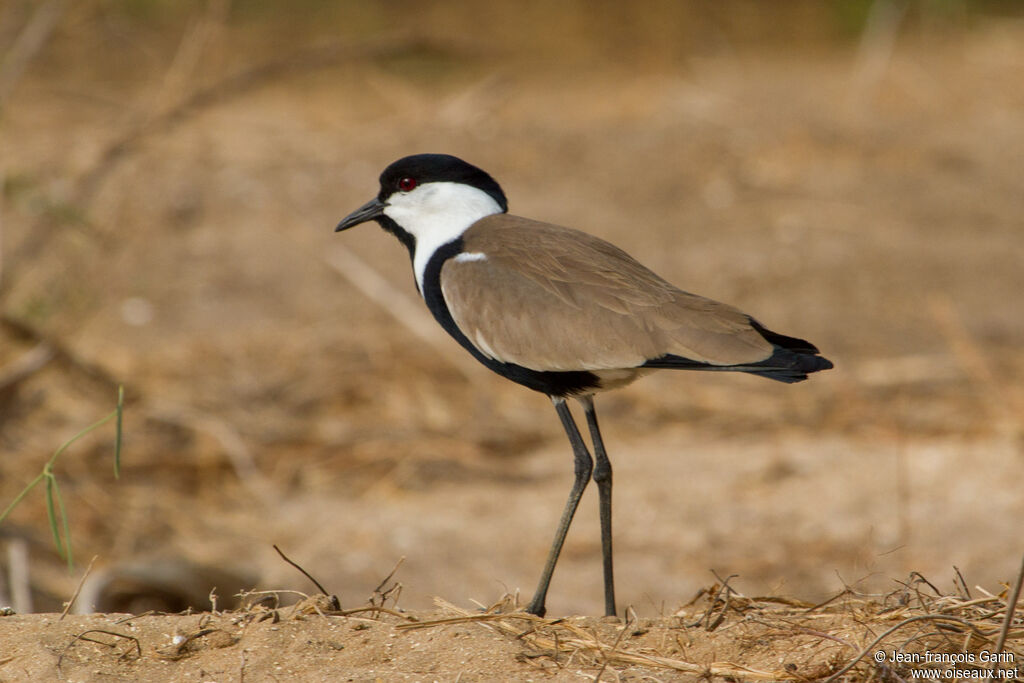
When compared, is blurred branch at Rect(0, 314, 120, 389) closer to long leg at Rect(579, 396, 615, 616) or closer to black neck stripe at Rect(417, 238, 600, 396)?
black neck stripe at Rect(417, 238, 600, 396)

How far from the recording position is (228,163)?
1062 cm

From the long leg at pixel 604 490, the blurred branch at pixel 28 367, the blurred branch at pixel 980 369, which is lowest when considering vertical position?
the long leg at pixel 604 490

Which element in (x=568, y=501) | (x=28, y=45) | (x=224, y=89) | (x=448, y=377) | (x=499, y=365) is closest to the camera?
(x=499, y=365)

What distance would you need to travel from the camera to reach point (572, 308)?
373 centimetres

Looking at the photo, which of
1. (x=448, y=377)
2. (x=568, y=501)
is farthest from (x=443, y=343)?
(x=568, y=501)

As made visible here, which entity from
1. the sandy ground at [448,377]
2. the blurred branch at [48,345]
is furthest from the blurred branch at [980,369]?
the blurred branch at [48,345]

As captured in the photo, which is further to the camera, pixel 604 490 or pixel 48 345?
pixel 48 345

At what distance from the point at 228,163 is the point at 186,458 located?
4.18 meters

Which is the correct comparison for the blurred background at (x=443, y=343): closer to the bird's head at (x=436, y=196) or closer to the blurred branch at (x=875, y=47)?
the blurred branch at (x=875, y=47)

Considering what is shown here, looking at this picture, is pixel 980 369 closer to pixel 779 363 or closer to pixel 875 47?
pixel 779 363

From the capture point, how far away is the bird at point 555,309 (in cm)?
353

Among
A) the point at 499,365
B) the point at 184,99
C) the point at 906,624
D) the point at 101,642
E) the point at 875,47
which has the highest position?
the point at 875,47

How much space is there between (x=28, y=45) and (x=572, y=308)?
407cm

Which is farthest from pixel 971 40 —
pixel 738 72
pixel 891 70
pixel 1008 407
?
pixel 1008 407
